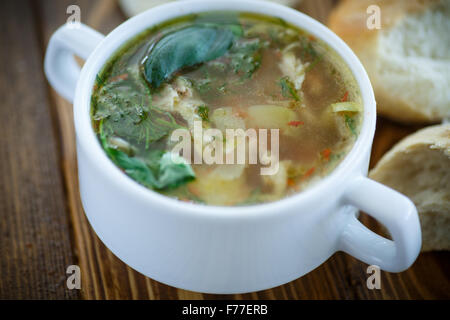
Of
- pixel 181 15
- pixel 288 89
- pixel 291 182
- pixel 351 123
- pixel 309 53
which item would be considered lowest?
pixel 291 182

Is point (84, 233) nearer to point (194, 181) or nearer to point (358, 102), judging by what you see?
point (194, 181)

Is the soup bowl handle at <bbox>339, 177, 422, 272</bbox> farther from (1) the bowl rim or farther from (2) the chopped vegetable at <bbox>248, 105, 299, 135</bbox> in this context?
(2) the chopped vegetable at <bbox>248, 105, 299, 135</bbox>

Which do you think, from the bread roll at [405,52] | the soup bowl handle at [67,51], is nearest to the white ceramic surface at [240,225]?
the soup bowl handle at [67,51]

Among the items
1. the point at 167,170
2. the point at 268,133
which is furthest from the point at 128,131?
the point at 268,133

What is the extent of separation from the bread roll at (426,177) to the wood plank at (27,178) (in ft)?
3.37

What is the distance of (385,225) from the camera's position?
4.18ft

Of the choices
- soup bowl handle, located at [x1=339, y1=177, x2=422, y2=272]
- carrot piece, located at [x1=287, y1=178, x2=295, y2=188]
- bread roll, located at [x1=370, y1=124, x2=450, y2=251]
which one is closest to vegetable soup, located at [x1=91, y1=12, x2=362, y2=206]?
carrot piece, located at [x1=287, y1=178, x2=295, y2=188]

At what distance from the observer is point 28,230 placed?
1.74 meters

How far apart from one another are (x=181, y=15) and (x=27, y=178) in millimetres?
749

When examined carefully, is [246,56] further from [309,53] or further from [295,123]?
[295,123]

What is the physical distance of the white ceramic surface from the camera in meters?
1.23

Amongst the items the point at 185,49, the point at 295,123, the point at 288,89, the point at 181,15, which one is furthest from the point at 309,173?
the point at 181,15

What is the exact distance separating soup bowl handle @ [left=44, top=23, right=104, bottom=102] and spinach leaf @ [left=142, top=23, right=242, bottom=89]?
20 cm
